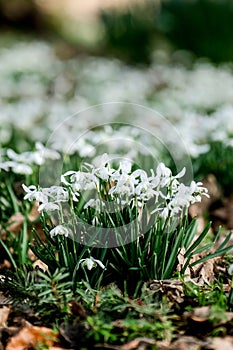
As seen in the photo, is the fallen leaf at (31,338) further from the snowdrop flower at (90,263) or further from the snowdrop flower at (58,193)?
the snowdrop flower at (58,193)

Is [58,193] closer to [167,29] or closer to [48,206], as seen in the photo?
[48,206]

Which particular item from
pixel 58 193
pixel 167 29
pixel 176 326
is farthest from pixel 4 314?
pixel 167 29

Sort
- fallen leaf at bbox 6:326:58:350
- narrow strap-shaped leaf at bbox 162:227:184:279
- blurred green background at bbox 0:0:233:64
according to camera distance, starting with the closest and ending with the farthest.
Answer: fallen leaf at bbox 6:326:58:350
narrow strap-shaped leaf at bbox 162:227:184:279
blurred green background at bbox 0:0:233:64

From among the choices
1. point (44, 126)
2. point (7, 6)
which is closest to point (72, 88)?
point (44, 126)

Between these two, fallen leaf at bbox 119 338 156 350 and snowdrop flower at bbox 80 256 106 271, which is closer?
fallen leaf at bbox 119 338 156 350

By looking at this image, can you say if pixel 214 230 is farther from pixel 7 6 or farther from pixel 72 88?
pixel 7 6

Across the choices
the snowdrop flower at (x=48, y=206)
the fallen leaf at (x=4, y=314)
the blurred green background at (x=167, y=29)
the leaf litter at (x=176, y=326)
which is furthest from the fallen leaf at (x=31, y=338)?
the blurred green background at (x=167, y=29)

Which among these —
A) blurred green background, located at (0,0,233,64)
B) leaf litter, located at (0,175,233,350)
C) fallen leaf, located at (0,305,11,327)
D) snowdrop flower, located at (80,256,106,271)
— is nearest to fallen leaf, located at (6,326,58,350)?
leaf litter, located at (0,175,233,350)

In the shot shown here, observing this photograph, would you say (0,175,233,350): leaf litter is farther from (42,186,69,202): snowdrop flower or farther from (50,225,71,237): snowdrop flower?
(42,186,69,202): snowdrop flower
